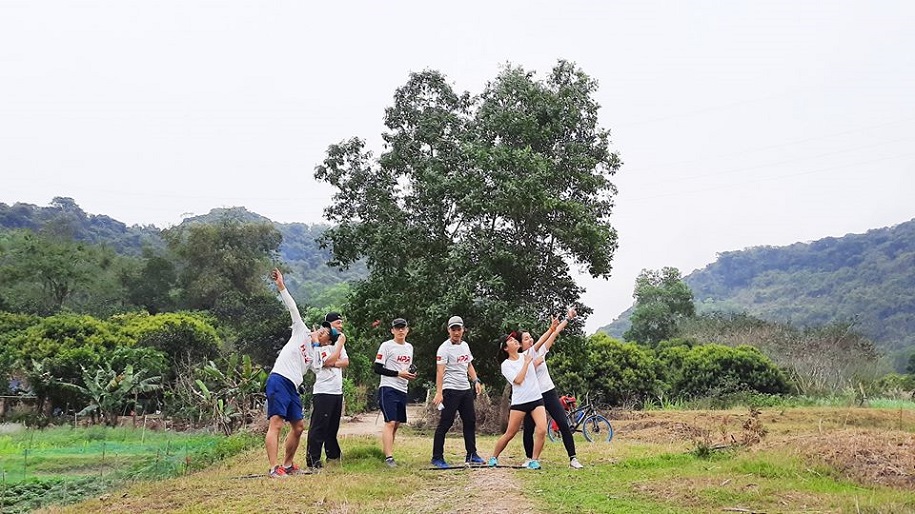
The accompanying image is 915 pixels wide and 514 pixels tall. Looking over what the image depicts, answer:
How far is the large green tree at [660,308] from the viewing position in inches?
1783

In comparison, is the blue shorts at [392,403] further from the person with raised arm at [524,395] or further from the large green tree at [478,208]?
the large green tree at [478,208]

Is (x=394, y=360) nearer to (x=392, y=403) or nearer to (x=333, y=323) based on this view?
(x=392, y=403)

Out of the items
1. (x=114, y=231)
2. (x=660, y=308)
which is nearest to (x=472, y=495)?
(x=660, y=308)

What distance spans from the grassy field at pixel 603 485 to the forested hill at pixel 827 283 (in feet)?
143

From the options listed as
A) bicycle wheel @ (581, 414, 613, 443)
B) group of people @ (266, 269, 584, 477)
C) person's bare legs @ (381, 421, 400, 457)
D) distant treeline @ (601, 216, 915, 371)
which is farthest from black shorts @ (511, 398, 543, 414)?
distant treeline @ (601, 216, 915, 371)

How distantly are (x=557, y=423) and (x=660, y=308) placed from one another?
3856 centimetres

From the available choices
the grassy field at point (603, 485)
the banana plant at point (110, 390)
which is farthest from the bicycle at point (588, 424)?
the banana plant at point (110, 390)

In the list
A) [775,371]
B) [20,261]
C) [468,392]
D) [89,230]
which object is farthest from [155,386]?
[89,230]

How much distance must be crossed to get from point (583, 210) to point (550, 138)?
196 cm

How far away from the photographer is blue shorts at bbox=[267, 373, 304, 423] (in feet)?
25.4

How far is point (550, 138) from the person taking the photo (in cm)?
1670

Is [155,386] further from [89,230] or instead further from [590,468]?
[89,230]

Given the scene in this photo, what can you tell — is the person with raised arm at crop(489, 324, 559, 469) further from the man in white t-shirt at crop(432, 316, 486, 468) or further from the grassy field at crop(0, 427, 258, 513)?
the grassy field at crop(0, 427, 258, 513)

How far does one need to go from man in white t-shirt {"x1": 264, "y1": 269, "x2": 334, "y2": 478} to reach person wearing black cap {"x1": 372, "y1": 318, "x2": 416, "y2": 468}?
0.82 m
